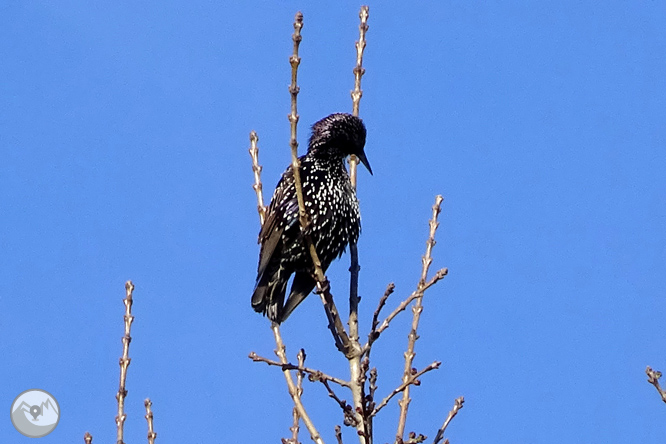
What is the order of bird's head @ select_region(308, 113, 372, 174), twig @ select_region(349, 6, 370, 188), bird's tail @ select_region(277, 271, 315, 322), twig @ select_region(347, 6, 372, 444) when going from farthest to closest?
bird's head @ select_region(308, 113, 372, 174), bird's tail @ select_region(277, 271, 315, 322), twig @ select_region(349, 6, 370, 188), twig @ select_region(347, 6, 372, 444)

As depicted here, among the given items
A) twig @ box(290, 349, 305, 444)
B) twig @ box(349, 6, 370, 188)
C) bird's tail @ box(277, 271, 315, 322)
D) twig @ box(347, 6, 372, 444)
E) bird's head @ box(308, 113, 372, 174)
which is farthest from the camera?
bird's head @ box(308, 113, 372, 174)

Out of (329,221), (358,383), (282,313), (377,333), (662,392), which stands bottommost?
(662,392)

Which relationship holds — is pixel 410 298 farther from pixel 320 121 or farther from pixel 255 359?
pixel 320 121

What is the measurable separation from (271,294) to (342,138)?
1134mm

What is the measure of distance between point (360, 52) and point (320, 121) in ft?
4.95

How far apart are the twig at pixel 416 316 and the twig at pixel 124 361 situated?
105cm

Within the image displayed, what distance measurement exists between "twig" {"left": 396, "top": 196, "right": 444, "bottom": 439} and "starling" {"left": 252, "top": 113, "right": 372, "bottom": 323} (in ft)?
4.60

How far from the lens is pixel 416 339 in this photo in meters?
3.87

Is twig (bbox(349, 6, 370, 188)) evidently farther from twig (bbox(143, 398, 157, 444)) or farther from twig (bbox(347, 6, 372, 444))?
twig (bbox(143, 398, 157, 444))

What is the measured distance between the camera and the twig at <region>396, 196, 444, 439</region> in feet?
11.9

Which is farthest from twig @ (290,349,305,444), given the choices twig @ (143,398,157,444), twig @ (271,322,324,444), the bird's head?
the bird's head

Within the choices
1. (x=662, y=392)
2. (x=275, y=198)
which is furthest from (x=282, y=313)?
(x=662, y=392)

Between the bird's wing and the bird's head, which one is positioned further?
the bird's head

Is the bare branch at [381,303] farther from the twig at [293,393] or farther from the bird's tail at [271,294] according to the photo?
the bird's tail at [271,294]
